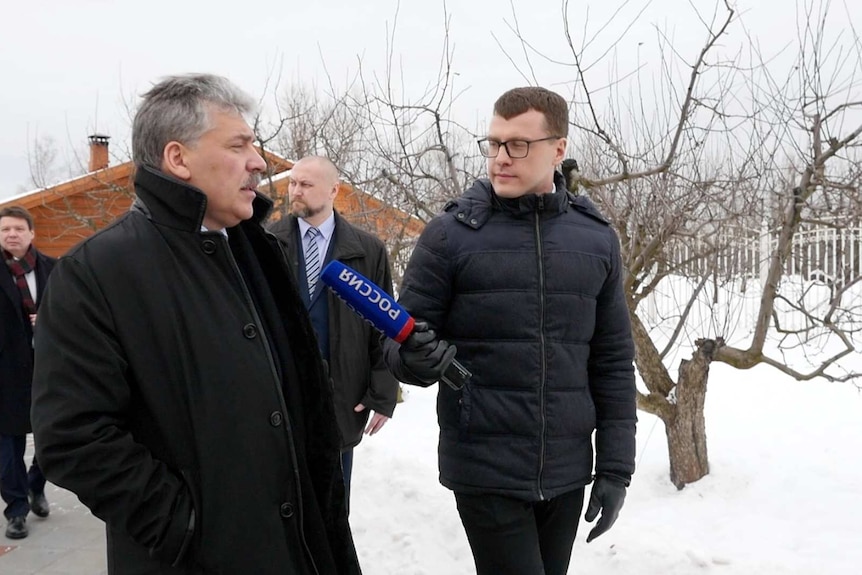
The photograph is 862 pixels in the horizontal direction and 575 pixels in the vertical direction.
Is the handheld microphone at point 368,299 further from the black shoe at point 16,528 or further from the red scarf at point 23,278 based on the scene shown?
the black shoe at point 16,528

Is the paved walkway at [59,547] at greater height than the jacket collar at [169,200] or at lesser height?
lesser

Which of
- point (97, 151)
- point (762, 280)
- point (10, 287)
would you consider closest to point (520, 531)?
point (10, 287)

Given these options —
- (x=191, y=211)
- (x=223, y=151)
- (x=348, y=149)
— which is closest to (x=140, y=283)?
(x=191, y=211)

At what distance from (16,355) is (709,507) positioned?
470 cm

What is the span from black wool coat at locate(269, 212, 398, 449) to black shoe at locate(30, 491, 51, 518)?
2916 millimetres

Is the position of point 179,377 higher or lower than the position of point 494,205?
lower

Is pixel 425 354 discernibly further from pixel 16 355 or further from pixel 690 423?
pixel 16 355

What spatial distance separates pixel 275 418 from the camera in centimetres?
188

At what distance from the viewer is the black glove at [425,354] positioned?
222 centimetres

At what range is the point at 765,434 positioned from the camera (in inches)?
262

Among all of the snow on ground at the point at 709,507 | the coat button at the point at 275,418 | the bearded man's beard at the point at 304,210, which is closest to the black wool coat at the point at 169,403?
the coat button at the point at 275,418

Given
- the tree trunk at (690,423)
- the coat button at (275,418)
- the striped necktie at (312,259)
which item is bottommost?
the tree trunk at (690,423)

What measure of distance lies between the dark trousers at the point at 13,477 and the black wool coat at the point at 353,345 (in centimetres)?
255

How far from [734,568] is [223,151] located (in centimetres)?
333
